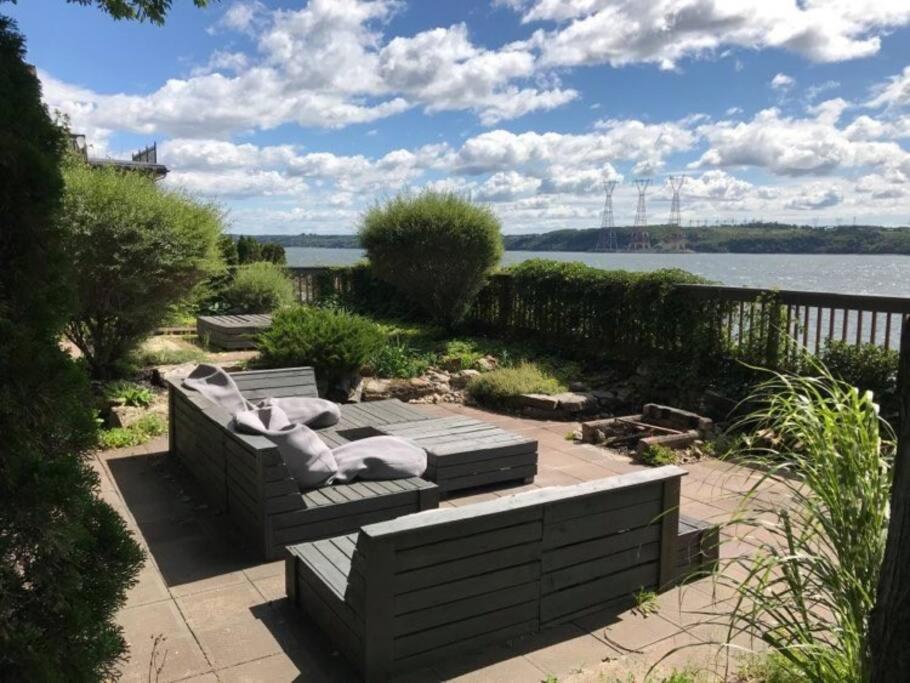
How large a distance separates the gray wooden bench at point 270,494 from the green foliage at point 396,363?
384cm

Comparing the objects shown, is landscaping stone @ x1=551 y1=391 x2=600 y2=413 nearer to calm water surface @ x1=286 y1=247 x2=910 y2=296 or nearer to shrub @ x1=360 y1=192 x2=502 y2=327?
calm water surface @ x1=286 y1=247 x2=910 y2=296

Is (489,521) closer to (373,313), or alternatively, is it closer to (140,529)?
(140,529)

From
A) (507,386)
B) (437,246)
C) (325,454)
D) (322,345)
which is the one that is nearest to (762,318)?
(507,386)

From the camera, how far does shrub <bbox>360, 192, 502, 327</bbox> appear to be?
1163 cm

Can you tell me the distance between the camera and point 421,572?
2713 millimetres

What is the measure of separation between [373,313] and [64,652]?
487 inches

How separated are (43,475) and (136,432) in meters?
5.21

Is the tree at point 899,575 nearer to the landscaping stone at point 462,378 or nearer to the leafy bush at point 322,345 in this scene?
the leafy bush at point 322,345

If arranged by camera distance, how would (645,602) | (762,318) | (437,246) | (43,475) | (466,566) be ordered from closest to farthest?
(43,475), (466,566), (645,602), (762,318), (437,246)

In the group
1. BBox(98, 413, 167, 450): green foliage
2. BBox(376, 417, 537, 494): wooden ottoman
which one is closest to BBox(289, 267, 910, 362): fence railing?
BBox(376, 417, 537, 494): wooden ottoman

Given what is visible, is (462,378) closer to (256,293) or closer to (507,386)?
(507,386)

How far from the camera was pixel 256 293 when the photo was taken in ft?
41.7

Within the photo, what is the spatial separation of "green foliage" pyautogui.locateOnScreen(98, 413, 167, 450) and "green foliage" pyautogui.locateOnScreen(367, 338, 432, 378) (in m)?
2.79

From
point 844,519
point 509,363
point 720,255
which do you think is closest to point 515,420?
point 509,363
